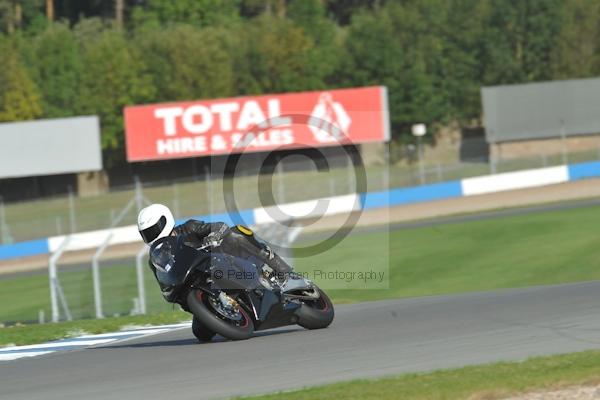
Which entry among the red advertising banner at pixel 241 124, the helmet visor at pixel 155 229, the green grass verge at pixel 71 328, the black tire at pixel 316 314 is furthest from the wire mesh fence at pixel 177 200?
the helmet visor at pixel 155 229

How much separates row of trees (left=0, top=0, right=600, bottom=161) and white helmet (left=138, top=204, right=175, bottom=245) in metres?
43.8

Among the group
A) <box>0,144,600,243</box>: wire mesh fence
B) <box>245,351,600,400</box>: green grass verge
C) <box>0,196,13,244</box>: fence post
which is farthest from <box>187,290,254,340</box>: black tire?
<box>0,196,13,244</box>: fence post

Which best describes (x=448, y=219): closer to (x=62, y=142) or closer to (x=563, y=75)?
(x=62, y=142)

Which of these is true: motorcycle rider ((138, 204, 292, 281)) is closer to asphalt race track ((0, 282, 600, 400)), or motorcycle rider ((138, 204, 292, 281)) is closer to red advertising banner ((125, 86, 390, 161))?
asphalt race track ((0, 282, 600, 400))

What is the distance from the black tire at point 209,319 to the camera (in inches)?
401

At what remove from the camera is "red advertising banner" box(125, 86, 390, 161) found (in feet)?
144

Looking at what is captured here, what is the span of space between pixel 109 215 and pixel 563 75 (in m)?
30.7

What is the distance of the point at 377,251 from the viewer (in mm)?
28047

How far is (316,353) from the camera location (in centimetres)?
948

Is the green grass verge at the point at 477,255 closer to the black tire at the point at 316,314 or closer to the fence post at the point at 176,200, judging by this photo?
the black tire at the point at 316,314

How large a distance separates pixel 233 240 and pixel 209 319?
2.81ft

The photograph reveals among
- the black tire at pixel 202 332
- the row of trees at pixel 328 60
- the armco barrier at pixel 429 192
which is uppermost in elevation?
the row of trees at pixel 328 60

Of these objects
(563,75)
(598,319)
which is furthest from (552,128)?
(598,319)

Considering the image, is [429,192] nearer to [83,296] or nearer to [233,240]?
[83,296]
